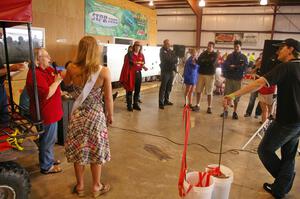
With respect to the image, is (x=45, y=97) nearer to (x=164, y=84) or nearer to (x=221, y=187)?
(x=221, y=187)

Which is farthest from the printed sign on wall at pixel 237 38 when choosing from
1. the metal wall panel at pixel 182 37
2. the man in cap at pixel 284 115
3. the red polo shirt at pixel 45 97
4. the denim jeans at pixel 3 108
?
the denim jeans at pixel 3 108

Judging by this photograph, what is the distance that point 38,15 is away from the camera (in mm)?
6715

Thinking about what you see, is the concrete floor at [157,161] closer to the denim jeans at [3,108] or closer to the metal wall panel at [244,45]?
the denim jeans at [3,108]

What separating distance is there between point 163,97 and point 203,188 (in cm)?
473

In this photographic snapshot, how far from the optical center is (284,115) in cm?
255

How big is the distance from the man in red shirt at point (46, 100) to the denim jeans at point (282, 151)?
7.11 ft

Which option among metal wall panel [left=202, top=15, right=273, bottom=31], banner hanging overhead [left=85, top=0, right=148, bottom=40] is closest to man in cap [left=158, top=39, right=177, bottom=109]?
banner hanging overhead [left=85, top=0, right=148, bottom=40]

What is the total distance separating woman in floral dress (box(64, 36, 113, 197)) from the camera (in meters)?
2.27

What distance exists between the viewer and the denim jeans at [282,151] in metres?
2.59

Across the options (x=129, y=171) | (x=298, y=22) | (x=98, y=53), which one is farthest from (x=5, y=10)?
(x=298, y=22)

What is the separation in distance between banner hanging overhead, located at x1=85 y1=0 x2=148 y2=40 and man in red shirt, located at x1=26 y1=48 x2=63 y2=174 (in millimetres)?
6063

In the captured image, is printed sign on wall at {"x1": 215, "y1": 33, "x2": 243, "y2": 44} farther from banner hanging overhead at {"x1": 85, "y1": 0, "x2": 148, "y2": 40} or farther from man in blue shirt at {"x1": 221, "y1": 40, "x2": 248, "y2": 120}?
man in blue shirt at {"x1": 221, "y1": 40, "x2": 248, "y2": 120}

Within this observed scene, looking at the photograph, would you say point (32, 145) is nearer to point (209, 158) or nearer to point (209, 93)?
point (209, 158)

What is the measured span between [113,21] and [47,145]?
24.4 ft
